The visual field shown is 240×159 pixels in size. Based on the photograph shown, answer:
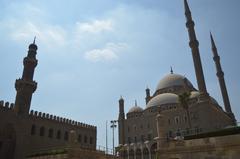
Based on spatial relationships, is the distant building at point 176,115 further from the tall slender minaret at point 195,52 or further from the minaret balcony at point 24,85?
the minaret balcony at point 24,85

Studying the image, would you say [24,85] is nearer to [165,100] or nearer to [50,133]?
[50,133]

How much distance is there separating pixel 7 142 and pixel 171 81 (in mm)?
34225

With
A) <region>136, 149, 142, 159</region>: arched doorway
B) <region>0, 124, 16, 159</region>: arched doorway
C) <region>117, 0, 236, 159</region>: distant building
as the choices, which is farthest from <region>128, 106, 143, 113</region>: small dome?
<region>0, 124, 16, 159</region>: arched doorway

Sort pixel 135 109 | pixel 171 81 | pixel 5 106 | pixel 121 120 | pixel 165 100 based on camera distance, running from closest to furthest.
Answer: pixel 5 106 < pixel 165 100 < pixel 121 120 < pixel 135 109 < pixel 171 81

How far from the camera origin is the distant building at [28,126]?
3095cm

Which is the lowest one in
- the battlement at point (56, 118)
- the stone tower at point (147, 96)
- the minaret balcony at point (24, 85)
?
the battlement at point (56, 118)

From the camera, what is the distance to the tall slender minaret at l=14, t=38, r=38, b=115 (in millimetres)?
33197

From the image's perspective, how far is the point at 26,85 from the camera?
34594 mm

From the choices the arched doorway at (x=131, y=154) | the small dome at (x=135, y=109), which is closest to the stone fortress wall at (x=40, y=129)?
the arched doorway at (x=131, y=154)

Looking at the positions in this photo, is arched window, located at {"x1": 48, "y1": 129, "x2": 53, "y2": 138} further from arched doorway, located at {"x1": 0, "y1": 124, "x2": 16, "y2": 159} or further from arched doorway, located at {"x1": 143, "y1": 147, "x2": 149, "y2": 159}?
arched doorway, located at {"x1": 143, "y1": 147, "x2": 149, "y2": 159}

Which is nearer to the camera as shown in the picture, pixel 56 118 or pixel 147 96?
pixel 56 118

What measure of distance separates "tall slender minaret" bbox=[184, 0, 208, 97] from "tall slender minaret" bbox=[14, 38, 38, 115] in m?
25.0

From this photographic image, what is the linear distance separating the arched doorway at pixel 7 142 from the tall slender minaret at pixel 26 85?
2.55 metres

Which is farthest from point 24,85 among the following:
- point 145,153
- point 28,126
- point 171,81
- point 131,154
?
point 171,81
